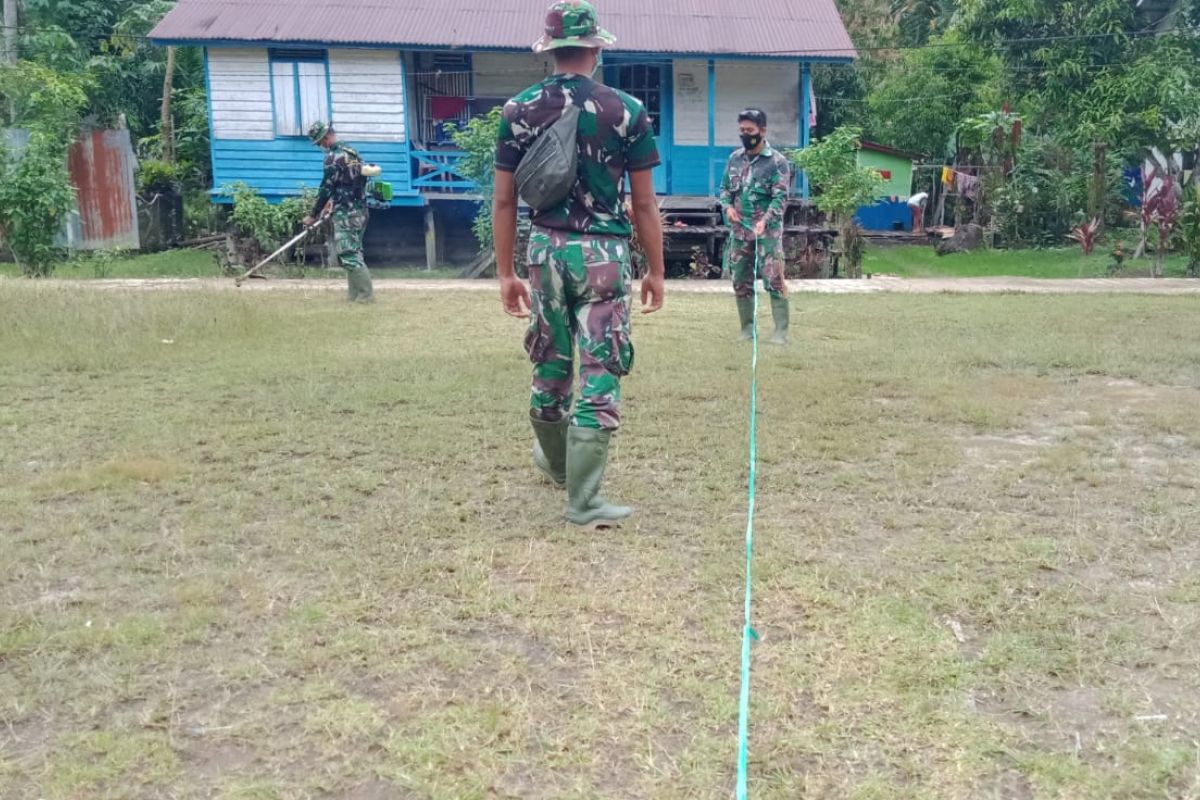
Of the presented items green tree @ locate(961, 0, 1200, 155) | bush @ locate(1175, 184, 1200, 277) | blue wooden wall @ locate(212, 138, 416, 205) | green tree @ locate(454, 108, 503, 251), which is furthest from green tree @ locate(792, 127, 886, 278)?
blue wooden wall @ locate(212, 138, 416, 205)

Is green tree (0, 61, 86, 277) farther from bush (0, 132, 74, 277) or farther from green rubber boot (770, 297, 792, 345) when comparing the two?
green rubber boot (770, 297, 792, 345)

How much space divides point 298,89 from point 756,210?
1120cm

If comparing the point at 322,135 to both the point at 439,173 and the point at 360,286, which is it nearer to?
the point at 360,286

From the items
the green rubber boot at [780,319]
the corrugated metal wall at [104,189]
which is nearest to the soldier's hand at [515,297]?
the green rubber boot at [780,319]

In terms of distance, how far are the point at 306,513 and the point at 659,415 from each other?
2.14 m

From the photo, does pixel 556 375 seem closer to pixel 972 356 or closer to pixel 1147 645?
pixel 1147 645

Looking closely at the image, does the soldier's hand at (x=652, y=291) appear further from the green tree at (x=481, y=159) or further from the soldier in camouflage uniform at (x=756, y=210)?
the green tree at (x=481, y=159)

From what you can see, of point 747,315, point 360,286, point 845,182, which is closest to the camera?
point 747,315

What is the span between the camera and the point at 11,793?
210cm

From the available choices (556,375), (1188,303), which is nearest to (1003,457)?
(556,375)

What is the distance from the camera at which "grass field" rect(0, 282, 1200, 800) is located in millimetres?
2234

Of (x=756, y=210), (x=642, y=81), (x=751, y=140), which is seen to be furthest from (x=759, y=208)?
(x=642, y=81)

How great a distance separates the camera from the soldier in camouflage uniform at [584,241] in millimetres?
3533

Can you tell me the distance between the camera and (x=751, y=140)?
723cm
